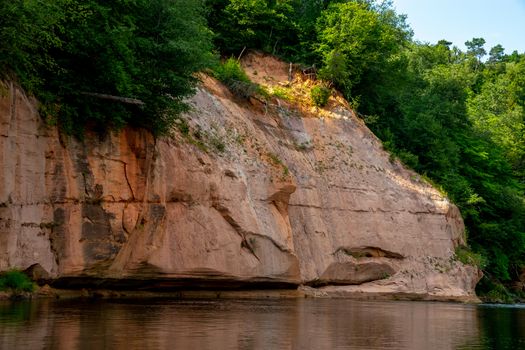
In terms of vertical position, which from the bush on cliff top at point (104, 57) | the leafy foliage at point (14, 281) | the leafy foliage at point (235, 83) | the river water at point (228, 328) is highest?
the leafy foliage at point (235, 83)

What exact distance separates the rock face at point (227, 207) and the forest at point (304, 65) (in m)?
1.58

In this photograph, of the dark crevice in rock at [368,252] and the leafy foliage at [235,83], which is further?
the leafy foliage at [235,83]

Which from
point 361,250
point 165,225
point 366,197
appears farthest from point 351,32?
point 165,225

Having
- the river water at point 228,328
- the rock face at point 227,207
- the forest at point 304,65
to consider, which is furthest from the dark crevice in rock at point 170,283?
the forest at point 304,65

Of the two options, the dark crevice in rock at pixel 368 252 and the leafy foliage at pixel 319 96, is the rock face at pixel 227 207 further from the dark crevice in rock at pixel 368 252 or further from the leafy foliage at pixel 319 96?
the leafy foliage at pixel 319 96

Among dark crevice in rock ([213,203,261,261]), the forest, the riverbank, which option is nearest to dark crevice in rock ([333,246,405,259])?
the riverbank

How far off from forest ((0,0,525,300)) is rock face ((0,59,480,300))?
158 centimetres

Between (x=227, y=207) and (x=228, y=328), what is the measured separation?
15.6 meters

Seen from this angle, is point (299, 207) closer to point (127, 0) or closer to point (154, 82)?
point (154, 82)

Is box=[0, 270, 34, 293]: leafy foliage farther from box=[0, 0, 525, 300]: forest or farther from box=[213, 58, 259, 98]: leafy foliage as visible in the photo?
box=[213, 58, 259, 98]: leafy foliage

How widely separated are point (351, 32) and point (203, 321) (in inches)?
1342

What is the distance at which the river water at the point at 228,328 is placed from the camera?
15562 mm

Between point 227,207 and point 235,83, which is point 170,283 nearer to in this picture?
point 227,207

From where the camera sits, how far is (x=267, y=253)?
1405 inches
